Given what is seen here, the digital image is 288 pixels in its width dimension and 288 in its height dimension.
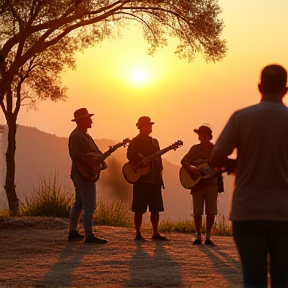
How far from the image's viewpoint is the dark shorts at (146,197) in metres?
14.6

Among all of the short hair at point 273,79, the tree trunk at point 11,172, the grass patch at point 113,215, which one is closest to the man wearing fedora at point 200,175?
the grass patch at point 113,215

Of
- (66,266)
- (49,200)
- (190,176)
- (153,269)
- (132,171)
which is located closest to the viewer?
(153,269)

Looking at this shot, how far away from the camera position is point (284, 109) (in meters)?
5.51

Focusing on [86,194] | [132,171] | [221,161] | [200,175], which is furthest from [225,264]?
[221,161]

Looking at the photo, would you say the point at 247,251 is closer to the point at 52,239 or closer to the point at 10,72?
the point at 52,239

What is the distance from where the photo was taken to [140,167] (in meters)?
14.4

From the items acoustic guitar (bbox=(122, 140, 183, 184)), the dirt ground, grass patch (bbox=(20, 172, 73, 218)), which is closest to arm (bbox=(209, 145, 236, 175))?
the dirt ground

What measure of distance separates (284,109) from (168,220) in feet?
45.6

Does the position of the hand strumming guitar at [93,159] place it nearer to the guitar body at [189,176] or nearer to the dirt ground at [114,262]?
the dirt ground at [114,262]

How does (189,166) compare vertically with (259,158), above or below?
above

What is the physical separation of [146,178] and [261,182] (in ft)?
30.0

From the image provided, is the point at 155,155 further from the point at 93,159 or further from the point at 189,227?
the point at 189,227

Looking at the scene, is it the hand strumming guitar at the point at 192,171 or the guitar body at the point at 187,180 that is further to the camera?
the guitar body at the point at 187,180

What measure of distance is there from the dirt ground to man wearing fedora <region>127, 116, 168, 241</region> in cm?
50
